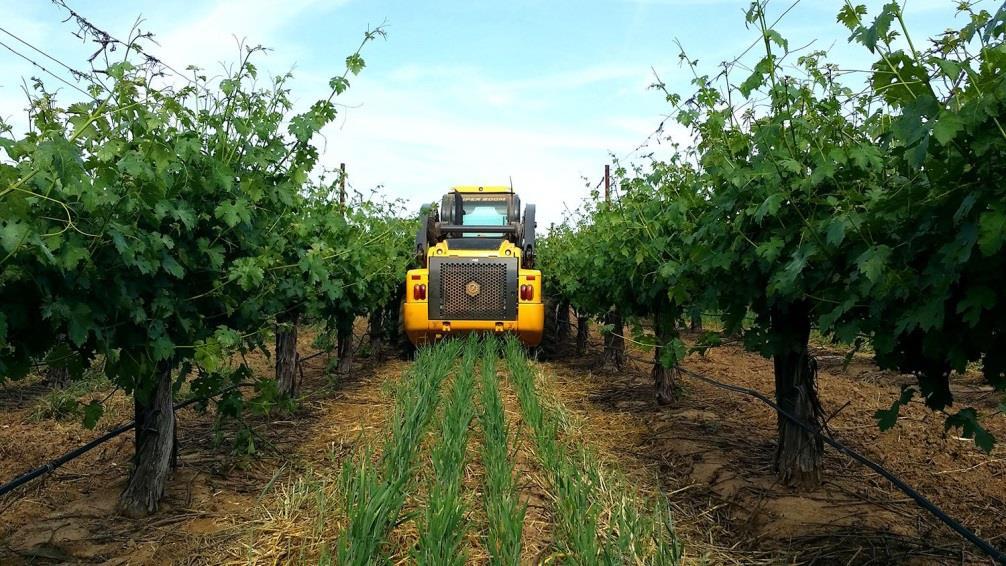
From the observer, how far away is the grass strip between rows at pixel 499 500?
3490mm

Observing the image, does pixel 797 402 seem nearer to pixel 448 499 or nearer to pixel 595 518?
pixel 595 518

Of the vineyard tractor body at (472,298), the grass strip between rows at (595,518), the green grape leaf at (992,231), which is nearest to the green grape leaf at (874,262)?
the green grape leaf at (992,231)

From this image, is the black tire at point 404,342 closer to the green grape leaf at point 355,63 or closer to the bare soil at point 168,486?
the bare soil at point 168,486

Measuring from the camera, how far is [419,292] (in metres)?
12.0

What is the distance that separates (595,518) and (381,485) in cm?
105

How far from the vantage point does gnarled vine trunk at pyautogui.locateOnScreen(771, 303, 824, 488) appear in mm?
5078

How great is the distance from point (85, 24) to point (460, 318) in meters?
8.45

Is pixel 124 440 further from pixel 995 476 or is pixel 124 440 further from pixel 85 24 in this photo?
pixel 995 476

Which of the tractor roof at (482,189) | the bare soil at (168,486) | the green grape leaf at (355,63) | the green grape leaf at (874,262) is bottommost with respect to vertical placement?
the bare soil at (168,486)

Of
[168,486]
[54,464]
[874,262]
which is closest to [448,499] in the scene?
[874,262]

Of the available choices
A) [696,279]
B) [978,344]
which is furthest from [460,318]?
[978,344]

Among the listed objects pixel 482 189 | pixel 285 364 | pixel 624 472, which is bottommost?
pixel 624 472

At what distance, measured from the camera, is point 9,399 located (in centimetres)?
920

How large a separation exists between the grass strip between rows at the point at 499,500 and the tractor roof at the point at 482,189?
8.96 m
